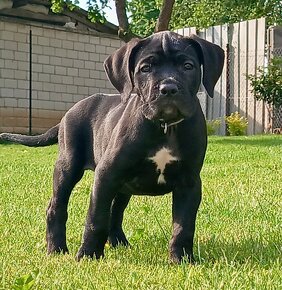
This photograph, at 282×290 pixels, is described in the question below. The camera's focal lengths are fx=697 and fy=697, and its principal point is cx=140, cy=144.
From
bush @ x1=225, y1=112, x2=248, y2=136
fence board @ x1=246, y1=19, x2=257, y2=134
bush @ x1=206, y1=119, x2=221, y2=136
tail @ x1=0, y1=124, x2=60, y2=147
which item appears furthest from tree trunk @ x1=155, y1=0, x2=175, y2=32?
tail @ x1=0, y1=124, x2=60, y2=147

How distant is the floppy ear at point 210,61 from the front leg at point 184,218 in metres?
0.55

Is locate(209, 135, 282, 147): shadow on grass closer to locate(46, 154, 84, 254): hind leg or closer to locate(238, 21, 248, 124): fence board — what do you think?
locate(238, 21, 248, 124): fence board

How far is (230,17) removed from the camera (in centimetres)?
3538

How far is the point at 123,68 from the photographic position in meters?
3.79

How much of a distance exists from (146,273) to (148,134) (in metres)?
0.76

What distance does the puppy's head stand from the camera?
3420 millimetres

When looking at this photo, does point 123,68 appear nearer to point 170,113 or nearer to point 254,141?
point 170,113

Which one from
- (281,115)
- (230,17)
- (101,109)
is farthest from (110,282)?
(230,17)

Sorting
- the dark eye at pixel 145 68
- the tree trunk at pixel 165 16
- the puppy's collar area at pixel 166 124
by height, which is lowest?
the puppy's collar area at pixel 166 124

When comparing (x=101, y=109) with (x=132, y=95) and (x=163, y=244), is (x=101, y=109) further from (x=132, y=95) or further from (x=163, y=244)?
(x=163, y=244)

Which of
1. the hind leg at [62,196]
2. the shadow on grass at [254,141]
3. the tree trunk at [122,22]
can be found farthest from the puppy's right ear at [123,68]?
the tree trunk at [122,22]

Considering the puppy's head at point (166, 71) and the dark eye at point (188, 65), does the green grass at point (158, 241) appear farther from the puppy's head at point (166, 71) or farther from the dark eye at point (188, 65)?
the dark eye at point (188, 65)

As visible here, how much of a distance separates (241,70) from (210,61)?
15295 mm

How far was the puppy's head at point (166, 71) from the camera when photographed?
342cm
